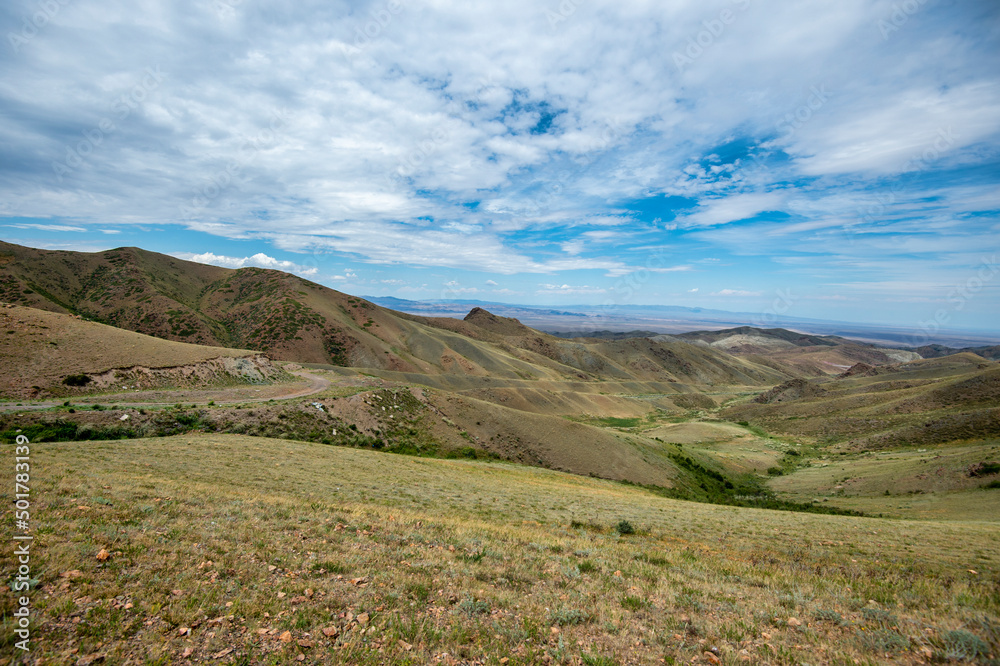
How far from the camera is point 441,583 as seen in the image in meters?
8.72

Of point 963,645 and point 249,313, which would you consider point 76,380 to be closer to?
point 963,645

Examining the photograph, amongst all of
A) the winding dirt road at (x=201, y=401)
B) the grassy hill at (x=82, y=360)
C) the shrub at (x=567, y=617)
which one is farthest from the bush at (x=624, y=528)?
the grassy hill at (x=82, y=360)

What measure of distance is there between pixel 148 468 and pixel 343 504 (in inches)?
364

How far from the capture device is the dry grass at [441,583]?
6.27 meters

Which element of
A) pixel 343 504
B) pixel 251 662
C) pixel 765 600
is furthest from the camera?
pixel 343 504

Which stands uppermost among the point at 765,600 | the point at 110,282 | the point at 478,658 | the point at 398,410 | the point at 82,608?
the point at 110,282

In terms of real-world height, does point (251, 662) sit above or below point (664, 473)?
above

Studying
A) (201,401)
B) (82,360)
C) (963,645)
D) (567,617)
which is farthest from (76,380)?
(963,645)

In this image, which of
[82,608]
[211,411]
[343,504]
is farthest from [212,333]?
[82,608]

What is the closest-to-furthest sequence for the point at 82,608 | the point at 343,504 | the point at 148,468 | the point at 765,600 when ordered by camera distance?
the point at 82,608
the point at 765,600
the point at 343,504
the point at 148,468

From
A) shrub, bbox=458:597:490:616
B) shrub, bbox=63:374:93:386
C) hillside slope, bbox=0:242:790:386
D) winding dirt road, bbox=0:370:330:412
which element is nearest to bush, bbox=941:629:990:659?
shrub, bbox=458:597:490:616

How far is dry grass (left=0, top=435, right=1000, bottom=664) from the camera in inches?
247

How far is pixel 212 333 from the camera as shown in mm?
90875

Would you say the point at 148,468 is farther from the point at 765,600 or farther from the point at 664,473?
the point at 664,473
